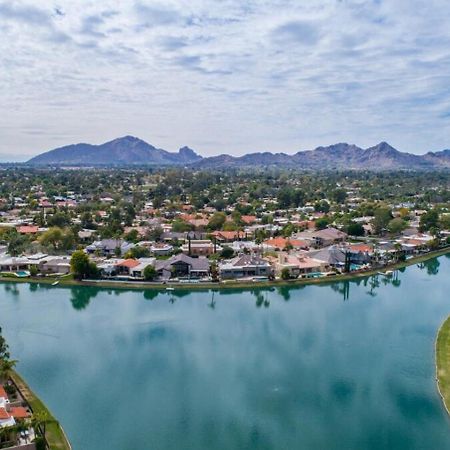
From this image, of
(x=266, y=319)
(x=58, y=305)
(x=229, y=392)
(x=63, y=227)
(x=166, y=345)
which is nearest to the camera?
(x=229, y=392)

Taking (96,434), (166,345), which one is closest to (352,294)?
(166,345)

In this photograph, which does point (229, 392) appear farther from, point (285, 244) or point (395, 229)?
point (395, 229)

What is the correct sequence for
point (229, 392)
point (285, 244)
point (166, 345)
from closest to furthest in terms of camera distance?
point (229, 392), point (166, 345), point (285, 244)

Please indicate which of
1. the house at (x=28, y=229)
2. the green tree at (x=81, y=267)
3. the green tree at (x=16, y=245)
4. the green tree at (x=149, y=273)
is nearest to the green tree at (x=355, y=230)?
the green tree at (x=149, y=273)

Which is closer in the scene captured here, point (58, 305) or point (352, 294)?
point (58, 305)

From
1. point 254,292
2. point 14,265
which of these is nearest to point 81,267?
point 14,265

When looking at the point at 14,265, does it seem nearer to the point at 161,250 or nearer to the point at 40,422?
the point at 161,250

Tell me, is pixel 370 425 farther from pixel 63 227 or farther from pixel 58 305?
pixel 63 227
